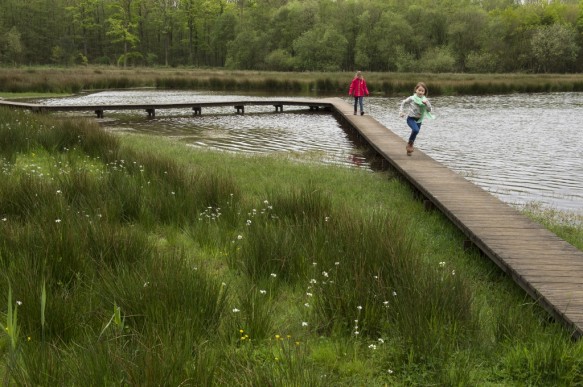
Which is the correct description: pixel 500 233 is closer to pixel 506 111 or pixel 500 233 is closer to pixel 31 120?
pixel 31 120

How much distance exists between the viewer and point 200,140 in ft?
52.9

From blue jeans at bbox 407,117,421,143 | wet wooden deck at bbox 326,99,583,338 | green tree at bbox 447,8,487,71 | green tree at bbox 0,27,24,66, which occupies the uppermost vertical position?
green tree at bbox 447,8,487,71

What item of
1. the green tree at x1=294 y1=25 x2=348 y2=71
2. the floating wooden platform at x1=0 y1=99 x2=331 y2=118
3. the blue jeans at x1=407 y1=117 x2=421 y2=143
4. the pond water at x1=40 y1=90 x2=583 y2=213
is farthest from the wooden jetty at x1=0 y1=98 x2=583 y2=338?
the green tree at x1=294 y1=25 x2=348 y2=71

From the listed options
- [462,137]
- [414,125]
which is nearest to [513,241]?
[414,125]

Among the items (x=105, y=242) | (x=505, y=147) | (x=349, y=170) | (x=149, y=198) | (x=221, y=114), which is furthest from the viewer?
(x=221, y=114)

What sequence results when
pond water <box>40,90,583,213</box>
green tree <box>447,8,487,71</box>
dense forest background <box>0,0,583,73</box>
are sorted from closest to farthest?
pond water <box>40,90,583,213</box> < dense forest background <box>0,0,583,73</box> < green tree <box>447,8,487,71</box>

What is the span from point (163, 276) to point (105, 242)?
119 centimetres

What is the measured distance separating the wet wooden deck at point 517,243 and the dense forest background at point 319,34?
63.3 meters

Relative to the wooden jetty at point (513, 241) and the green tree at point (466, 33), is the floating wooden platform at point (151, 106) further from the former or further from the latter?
the green tree at point (466, 33)

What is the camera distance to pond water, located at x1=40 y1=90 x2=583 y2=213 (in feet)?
36.5

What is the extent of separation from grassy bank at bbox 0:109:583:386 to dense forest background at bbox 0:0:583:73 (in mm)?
66740

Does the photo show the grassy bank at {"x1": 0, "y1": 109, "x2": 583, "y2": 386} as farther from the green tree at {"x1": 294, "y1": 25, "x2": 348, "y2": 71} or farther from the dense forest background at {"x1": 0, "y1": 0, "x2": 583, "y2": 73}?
the green tree at {"x1": 294, "y1": 25, "x2": 348, "y2": 71}

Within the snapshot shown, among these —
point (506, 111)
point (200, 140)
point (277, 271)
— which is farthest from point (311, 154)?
point (506, 111)

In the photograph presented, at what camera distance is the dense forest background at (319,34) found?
6944 centimetres
